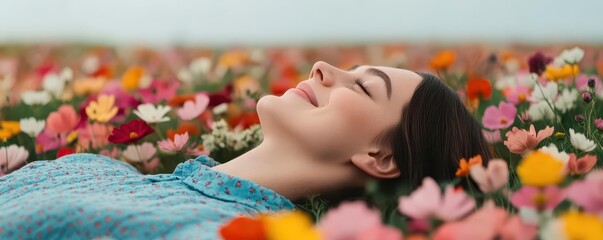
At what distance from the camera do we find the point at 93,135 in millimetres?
2525

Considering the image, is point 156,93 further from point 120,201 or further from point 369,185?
point 369,185

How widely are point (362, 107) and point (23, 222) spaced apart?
2.23 ft

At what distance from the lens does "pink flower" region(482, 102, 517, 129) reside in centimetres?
215

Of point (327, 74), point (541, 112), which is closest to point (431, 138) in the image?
point (327, 74)

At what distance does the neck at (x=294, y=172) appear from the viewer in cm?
177

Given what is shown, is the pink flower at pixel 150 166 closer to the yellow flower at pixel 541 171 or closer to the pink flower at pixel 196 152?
the pink flower at pixel 196 152

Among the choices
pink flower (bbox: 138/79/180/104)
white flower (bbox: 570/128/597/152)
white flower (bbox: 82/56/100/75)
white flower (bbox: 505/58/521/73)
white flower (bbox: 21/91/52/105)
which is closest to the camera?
white flower (bbox: 570/128/597/152)

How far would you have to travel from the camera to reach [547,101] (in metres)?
2.12

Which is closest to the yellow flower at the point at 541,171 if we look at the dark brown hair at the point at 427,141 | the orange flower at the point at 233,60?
the dark brown hair at the point at 427,141

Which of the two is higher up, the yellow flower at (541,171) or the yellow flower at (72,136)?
the yellow flower at (541,171)

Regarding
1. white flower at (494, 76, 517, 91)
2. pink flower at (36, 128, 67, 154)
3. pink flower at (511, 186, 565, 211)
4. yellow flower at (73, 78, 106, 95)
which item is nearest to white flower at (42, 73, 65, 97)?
yellow flower at (73, 78, 106, 95)

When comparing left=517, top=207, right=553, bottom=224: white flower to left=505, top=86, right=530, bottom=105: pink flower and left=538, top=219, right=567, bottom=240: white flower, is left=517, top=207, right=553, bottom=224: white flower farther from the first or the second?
left=505, top=86, right=530, bottom=105: pink flower

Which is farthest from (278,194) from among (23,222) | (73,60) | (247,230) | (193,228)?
(73,60)

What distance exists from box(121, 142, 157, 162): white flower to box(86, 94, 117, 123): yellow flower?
0.15 m
